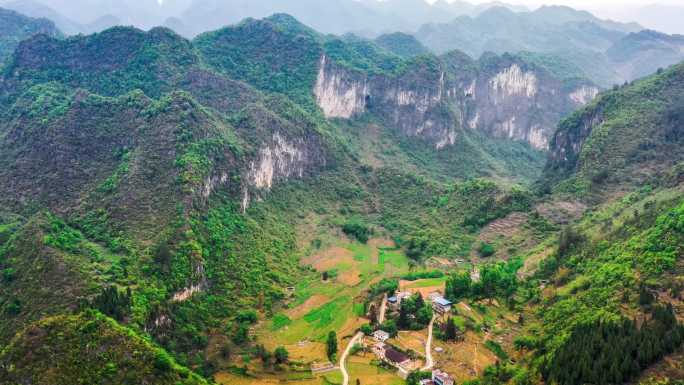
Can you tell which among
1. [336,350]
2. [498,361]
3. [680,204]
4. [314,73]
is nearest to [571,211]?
[680,204]

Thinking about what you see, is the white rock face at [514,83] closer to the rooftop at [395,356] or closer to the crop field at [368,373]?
the rooftop at [395,356]

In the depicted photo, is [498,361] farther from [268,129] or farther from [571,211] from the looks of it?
[268,129]

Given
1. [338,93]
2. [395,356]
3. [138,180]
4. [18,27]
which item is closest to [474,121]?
[338,93]

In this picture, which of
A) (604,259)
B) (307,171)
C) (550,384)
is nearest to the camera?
(550,384)

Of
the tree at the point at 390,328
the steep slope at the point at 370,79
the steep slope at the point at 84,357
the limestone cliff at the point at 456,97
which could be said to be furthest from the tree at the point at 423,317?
the limestone cliff at the point at 456,97

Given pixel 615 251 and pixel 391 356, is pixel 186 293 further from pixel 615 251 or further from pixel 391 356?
pixel 615 251

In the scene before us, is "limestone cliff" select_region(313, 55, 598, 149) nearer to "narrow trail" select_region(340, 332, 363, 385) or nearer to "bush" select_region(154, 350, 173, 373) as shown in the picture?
"narrow trail" select_region(340, 332, 363, 385)

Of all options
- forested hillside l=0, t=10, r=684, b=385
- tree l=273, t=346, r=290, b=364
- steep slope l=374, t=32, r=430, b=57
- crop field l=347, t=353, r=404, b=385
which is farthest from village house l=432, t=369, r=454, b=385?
steep slope l=374, t=32, r=430, b=57
